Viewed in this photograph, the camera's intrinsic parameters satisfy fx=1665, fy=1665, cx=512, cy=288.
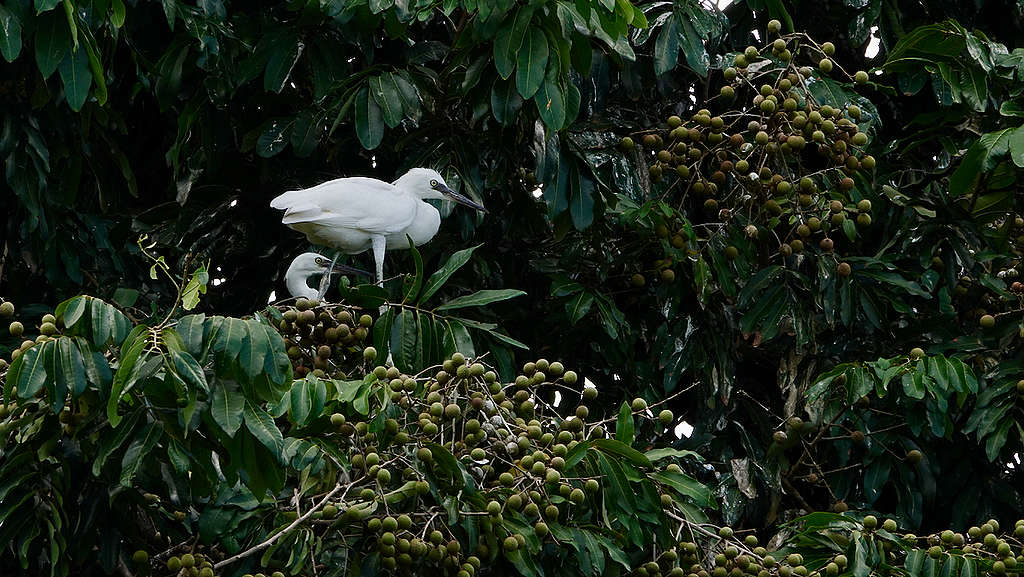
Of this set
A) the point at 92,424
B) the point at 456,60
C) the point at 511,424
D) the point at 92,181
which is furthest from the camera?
the point at 92,181

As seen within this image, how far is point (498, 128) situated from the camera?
16.0 ft

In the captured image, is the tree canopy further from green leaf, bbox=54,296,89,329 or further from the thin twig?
green leaf, bbox=54,296,89,329

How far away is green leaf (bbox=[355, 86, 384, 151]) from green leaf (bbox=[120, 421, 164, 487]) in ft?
5.01

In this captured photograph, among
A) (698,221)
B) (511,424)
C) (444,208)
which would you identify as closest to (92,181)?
(444,208)

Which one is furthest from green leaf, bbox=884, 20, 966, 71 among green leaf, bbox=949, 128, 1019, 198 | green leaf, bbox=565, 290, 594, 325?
green leaf, bbox=565, 290, 594, 325

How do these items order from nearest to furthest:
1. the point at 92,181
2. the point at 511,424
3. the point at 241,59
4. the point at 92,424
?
1. the point at 92,424
2. the point at 511,424
3. the point at 241,59
4. the point at 92,181

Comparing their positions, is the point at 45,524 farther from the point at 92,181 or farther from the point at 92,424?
the point at 92,181

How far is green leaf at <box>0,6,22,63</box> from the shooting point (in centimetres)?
413

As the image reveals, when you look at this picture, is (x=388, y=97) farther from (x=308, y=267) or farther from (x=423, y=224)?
(x=308, y=267)

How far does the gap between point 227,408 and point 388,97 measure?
1.70 meters

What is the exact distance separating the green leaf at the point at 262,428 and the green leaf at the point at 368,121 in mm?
1522

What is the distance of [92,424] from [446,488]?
74 cm

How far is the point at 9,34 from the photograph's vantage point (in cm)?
416

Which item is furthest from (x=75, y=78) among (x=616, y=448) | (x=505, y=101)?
(x=616, y=448)
